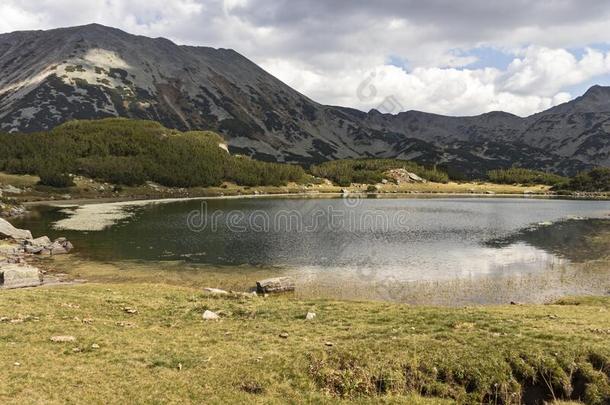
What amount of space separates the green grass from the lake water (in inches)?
926

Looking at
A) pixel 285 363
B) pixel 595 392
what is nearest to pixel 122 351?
pixel 285 363

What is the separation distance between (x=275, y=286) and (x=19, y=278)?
23862 millimetres

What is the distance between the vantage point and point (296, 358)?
2031cm

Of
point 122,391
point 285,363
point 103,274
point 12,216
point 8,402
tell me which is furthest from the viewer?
point 12,216

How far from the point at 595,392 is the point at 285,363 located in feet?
43.8

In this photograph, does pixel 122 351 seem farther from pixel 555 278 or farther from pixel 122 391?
pixel 555 278

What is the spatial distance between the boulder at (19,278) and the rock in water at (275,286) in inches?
837

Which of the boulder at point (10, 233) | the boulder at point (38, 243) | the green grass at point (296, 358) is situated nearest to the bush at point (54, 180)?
the boulder at point (10, 233)

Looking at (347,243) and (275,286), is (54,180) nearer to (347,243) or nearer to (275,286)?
(347,243)

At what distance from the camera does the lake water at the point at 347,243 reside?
183ft

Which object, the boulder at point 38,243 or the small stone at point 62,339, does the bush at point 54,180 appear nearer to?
the boulder at point 38,243

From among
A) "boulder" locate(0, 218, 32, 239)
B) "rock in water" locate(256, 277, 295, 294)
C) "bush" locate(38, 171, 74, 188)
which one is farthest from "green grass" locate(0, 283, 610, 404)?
"bush" locate(38, 171, 74, 188)

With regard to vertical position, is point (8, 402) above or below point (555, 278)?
above

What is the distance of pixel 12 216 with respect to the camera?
106m
